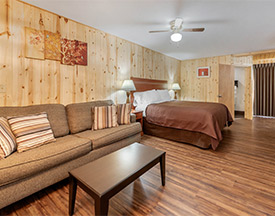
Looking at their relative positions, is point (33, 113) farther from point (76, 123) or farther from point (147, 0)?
point (147, 0)

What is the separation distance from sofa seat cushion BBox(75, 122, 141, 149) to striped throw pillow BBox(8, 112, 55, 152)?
0.46 m

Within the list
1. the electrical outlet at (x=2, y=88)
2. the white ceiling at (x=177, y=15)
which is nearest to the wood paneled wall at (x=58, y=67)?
the electrical outlet at (x=2, y=88)

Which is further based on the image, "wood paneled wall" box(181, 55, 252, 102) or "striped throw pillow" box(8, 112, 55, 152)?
"wood paneled wall" box(181, 55, 252, 102)

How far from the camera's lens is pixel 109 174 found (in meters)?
1.27

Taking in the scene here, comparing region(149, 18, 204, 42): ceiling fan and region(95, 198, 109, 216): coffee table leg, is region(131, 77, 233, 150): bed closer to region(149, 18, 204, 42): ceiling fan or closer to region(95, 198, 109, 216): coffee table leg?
region(149, 18, 204, 42): ceiling fan

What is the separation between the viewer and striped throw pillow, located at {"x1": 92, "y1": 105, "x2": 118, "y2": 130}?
8.19ft

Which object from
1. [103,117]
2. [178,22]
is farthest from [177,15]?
[103,117]

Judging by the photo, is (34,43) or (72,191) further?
(34,43)

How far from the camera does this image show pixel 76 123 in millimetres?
2379

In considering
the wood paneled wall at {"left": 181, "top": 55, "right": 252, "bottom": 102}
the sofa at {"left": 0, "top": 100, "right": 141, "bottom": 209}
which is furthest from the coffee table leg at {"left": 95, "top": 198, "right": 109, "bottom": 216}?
the wood paneled wall at {"left": 181, "top": 55, "right": 252, "bottom": 102}

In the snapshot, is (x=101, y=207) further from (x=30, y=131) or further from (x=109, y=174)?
(x=30, y=131)

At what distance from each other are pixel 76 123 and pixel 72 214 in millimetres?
1323

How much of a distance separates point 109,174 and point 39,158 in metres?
0.76

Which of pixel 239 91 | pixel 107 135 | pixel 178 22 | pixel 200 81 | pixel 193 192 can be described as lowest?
pixel 193 192
